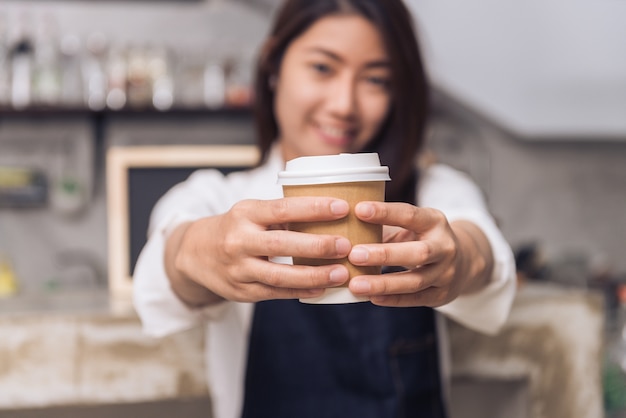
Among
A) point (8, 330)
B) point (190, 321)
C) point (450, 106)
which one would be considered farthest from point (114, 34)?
point (190, 321)

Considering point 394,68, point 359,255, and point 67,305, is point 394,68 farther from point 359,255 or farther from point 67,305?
point 67,305

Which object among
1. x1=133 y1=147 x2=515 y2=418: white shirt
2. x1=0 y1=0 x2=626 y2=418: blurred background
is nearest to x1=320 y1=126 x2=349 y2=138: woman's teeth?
x1=133 y1=147 x2=515 y2=418: white shirt

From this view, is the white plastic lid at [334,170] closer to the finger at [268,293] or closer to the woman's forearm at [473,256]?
the finger at [268,293]

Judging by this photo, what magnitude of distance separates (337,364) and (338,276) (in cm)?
64

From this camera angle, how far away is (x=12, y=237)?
2963mm

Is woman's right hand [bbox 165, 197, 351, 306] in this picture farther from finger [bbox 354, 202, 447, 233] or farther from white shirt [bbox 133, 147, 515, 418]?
white shirt [bbox 133, 147, 515, 418]

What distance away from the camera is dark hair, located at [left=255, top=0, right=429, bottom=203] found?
44.3 inches

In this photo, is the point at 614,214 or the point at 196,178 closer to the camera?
the point at 196,178

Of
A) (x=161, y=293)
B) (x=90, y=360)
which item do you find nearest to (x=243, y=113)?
(x=90, y=360)

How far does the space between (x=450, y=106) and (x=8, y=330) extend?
234 cm

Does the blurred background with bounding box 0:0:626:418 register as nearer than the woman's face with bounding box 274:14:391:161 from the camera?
No

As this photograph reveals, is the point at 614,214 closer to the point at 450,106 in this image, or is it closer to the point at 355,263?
the point at 450,106

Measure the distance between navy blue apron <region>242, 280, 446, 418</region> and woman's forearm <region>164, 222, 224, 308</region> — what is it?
0.90 feet

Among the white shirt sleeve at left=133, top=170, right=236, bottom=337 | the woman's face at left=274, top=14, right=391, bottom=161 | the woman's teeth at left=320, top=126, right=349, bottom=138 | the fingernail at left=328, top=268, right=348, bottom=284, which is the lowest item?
the white shirt sleeve at left=133, top=170, right=236, bottom=337
